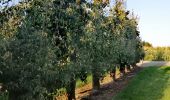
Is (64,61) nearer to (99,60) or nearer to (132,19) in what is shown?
(99,60)

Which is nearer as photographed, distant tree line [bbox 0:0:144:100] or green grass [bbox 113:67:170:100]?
distant tree line [bbox 0:0:144:100]

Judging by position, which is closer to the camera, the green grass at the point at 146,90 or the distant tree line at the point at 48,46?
the distant tree line at the point at 48,46

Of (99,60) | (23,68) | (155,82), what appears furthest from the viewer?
(155,82)

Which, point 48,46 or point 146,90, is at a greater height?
point 48,46

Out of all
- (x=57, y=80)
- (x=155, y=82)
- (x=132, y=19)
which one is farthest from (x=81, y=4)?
(x=132, y=19)

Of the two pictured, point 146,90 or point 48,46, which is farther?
point 146,90

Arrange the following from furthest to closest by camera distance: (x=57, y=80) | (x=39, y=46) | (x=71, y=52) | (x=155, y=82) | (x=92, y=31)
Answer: (x=155, y=82) < (x=92, y=31) < (x=71, y=52) < (x=57, y=80) < (x=39, y=46)

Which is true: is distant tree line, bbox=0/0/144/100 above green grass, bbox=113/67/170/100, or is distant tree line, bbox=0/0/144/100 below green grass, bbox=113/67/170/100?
above

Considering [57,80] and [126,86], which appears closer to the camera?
[57,80]

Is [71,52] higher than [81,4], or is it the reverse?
[81,4]

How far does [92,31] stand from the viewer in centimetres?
2358

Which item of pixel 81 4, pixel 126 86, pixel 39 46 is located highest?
pixel 81 4

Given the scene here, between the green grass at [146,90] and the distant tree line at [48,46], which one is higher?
the distant tree line at [48,46]

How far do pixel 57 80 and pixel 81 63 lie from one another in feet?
14.1
